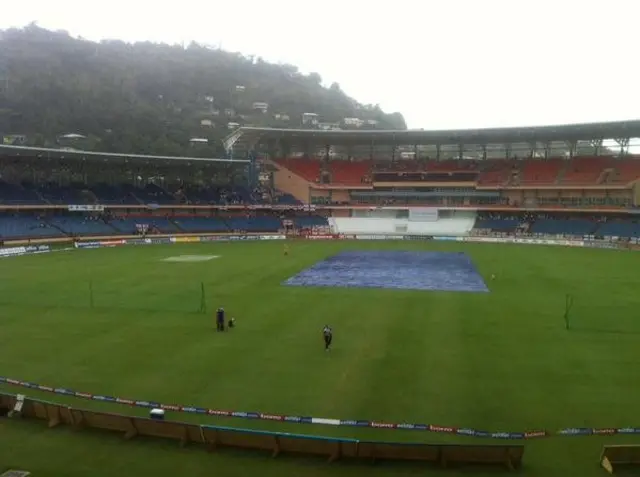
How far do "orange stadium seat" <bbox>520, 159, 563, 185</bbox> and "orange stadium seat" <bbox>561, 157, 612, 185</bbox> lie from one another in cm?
178

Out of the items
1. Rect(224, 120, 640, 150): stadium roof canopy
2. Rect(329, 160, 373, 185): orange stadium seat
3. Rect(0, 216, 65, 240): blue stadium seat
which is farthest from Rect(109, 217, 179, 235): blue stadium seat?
Rect(329, 160, 373, 185): orange stadium seat

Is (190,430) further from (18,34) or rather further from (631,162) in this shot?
(18,34)

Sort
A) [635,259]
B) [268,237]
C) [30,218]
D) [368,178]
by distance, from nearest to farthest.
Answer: [635,259]
[30,218]
[268,237]
[368,178]

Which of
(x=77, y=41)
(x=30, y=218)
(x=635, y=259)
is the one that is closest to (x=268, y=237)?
(x=30, y=218)

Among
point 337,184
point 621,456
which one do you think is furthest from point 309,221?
point 621,456

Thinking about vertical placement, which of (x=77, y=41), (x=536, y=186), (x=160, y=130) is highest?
(x=77, y=41)

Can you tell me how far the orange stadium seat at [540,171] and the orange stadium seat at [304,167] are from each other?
35703 mm

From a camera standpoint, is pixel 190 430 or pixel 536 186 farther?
Answer: pixel 536 186

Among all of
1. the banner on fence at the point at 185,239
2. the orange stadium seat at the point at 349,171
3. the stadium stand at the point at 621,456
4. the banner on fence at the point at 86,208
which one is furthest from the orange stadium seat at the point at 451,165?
the stadium stand at the point at 621,456

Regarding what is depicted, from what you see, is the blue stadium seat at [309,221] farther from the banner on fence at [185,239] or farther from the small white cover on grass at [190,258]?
the small white cover on grass at [190,258]

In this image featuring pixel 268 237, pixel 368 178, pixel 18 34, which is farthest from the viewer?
pixel 18 34

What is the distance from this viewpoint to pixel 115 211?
87.6 m

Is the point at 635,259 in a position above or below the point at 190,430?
below

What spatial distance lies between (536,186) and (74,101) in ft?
323
